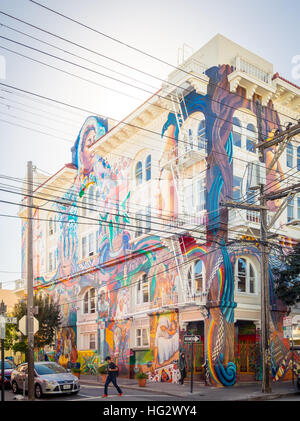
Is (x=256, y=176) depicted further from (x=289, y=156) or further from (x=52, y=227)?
(x=52, y=227)

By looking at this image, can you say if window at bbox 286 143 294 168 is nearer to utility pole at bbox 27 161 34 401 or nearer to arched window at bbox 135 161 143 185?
arched window at bbox 135 161 143 185

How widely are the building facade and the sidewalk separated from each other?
91 centimetres

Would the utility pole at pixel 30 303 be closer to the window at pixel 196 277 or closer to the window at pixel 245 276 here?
the window at pixel 196 277

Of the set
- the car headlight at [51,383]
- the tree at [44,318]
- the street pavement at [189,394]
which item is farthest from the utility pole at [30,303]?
the tree at [44,318]

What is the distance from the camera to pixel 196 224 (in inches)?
1030

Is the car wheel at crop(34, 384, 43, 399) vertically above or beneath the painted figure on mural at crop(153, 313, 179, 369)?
beneath

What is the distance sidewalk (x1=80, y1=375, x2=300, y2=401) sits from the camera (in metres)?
19.7

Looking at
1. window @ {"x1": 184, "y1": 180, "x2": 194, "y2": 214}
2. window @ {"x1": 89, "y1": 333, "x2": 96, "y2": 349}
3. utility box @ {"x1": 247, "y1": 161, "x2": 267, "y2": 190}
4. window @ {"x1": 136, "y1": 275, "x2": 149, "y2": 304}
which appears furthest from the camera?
window @ {"x1": 89, "y1": 333, "x2": 96, "y2": 349}

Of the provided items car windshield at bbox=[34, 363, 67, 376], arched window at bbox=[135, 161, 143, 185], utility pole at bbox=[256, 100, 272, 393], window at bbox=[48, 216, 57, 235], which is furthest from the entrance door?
window at bbox=[48, 216, 57, 235]

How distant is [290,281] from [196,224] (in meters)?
5.72

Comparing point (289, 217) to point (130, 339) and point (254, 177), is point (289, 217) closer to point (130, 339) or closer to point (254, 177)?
point (254, 177)

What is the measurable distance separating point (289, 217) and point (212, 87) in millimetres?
8669

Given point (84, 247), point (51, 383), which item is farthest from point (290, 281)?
point (84, 247)

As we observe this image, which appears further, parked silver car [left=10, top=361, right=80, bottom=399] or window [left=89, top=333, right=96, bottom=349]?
window [left=89, top=333, right=96, bottom=349]
